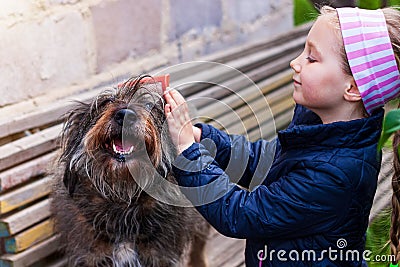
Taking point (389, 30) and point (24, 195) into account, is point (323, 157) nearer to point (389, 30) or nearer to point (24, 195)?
point (389, 30)

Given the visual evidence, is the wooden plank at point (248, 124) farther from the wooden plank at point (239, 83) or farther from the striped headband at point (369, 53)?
the striped headband at point (369, 53)

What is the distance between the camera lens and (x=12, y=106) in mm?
3600

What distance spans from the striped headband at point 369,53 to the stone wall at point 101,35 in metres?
1.87

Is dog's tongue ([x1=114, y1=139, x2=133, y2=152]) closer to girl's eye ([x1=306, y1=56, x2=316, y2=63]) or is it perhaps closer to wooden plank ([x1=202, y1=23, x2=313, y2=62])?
girl's eye ([x1=306, y1=56, x2=316, y2=63])

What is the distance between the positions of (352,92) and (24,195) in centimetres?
166

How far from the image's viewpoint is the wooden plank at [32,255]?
322cm

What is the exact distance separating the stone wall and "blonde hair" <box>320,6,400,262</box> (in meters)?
1.75

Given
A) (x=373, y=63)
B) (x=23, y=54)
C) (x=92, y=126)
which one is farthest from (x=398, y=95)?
(x=23, y=54)

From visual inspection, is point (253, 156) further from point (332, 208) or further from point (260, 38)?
point (260, 38)

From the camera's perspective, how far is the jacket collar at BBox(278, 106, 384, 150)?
94.4 inches

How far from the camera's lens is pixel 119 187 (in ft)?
9.22

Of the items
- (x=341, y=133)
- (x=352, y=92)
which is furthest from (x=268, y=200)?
(x=352, y=92)

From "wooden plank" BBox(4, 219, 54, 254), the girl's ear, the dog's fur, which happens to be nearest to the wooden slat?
the dog's fur

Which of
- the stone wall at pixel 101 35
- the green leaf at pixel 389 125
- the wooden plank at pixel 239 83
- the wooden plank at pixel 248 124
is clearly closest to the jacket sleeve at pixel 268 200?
the green leaf at pixel 389 125
